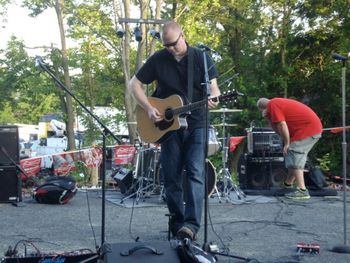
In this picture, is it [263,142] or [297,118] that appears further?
[263,142]

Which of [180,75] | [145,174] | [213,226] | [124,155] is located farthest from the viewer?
[124,155]

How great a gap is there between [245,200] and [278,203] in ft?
1.73

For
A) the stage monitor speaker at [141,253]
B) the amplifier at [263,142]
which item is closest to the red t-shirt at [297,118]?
the amplifier at [263,142]

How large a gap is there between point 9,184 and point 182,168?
3967mm

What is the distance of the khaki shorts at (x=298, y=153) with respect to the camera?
815 centimetres

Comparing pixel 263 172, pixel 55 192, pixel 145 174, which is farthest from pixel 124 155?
pixel 55 192

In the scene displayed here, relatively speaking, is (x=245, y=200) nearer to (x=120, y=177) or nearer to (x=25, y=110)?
(x=120, y=177)

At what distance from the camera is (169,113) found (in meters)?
4.56

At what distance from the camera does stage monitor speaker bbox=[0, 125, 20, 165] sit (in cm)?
768

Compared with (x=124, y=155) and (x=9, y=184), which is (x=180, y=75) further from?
(x=124, y=155)

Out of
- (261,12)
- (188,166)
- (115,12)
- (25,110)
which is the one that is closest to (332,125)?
(261,12)

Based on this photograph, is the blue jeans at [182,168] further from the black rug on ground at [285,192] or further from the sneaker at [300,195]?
the black rug on ground at [285,192]

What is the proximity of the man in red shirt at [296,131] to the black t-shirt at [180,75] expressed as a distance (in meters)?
3.81

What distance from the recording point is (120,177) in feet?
29.4
